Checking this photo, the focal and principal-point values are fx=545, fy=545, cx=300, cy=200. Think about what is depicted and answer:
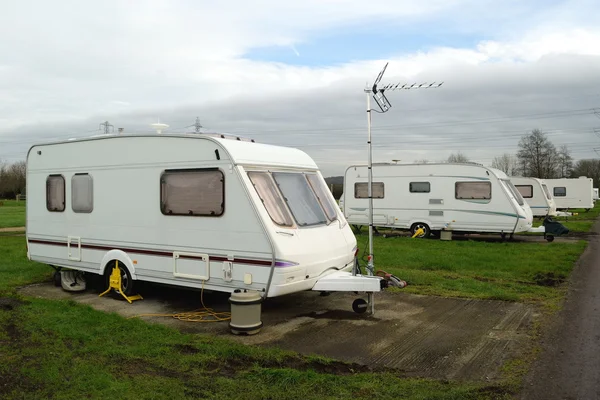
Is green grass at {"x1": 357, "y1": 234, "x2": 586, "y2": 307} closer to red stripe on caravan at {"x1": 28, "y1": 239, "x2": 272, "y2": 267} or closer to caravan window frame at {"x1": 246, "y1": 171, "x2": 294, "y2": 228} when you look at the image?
caravan window frame at {"x1": 246, "y1": 171, "x2": 294, "y2": 228}

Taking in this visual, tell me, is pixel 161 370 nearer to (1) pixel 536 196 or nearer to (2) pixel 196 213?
(2) pixel 196 213

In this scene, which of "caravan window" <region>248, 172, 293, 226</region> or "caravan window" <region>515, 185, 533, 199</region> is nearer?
"caravan window" <region>248, 172, 293, 226</region>

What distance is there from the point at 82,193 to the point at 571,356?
8.02m

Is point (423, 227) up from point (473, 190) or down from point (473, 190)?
down

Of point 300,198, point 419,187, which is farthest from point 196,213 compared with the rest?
point 419,187

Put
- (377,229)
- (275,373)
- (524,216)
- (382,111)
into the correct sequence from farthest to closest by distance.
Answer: (377,229) → (524,216) → (382,111) → (275,373)

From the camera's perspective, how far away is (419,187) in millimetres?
19516

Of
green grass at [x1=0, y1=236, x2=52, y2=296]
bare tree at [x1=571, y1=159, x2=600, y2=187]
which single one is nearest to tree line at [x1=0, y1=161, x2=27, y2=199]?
green grass at [x1=0, y1=236, x2=52, y2=296]

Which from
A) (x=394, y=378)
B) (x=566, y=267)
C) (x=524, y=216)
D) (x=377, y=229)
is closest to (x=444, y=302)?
(x=394, y=378)

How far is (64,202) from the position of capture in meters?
9.94

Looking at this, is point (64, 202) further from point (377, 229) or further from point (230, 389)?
point (377, 229)

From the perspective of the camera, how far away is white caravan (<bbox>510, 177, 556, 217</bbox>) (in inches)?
1074

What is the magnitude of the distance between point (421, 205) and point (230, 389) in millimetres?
15269

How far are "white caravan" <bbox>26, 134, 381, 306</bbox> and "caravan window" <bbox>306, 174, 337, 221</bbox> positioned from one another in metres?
0.02
